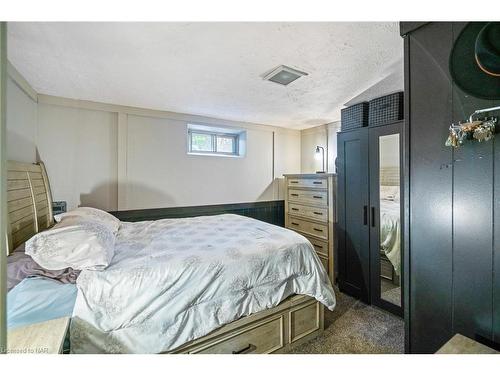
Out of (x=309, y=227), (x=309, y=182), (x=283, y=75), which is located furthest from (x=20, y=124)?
(x=309, y=227)

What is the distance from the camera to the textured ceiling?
1191 mm

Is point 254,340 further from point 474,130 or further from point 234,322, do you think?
point 474,130

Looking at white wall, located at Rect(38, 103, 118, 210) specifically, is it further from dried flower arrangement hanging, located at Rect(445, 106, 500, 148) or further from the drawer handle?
dried flower arrangement hanging, located at Rect(445, 106, 500, 148)

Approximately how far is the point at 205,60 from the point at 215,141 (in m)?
1.80

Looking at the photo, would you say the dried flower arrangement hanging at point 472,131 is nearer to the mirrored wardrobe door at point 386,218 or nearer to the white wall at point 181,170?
the mirrored wardrobe door at point 386,218

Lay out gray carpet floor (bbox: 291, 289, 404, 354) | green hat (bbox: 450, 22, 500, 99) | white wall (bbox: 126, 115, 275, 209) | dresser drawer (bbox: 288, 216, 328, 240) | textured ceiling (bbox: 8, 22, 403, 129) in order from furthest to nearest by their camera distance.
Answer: dresser drawer (bbox: 288, 216, 328, 240) < white wall (bbox: 126, 115, 275, 209) < gray carpet floor (bbox: 291, 289, 404, 354) < textured ceiling (bbox: 8, 22, 403, 129) < green hat (bbox: 450, 22, 500, 99)

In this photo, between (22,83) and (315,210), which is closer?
(22,83)

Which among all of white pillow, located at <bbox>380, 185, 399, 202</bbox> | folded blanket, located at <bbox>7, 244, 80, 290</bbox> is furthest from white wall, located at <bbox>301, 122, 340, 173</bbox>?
folded blanket, located at <bbox>7, 244, 80, 290</bbox>

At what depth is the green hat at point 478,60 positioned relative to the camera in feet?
2.51

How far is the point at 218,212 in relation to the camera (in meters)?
3.17

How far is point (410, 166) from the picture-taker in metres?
1.03

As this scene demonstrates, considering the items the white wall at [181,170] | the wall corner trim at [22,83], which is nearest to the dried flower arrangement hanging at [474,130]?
the wall corner trim at [22,83]
